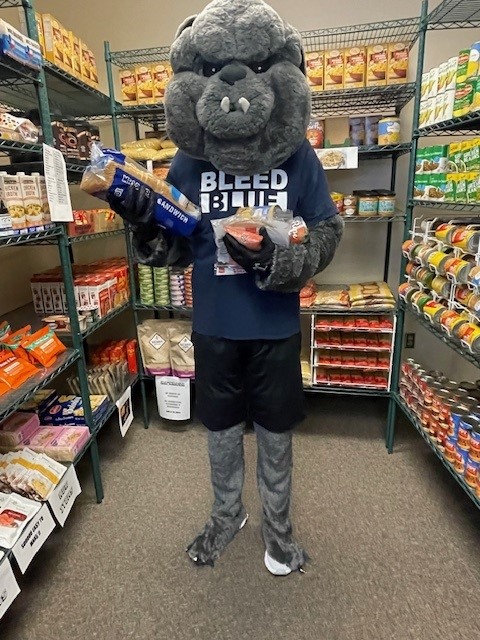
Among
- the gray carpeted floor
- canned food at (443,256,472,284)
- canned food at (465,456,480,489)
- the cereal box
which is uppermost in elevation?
the cereal box

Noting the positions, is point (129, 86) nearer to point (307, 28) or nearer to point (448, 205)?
point (307, 28)

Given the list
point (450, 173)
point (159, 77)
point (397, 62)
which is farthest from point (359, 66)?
point (159, 77)

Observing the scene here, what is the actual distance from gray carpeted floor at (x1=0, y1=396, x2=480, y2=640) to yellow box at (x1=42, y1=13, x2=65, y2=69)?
5.74ft

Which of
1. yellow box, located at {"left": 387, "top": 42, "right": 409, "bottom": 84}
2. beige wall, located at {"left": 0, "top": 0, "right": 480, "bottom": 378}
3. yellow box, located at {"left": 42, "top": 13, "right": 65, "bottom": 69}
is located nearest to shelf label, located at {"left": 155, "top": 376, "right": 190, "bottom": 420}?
beige wall, located at {"left": 0, "top": 0, "right": 480, "bottom": 378}

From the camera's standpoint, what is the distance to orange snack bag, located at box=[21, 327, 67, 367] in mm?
1521

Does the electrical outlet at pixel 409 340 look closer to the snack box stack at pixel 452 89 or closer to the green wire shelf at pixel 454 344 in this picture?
the green wire shelf at pixel 454 344

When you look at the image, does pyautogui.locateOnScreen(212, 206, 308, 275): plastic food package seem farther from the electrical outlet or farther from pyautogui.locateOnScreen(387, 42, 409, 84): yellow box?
the electrical outlet

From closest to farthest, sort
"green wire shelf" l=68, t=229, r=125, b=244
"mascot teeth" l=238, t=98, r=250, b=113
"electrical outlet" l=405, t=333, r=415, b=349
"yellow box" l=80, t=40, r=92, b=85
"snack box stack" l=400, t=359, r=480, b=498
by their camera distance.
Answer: "mascot teeth" l=238, t=98, r=250, b=113, "snack box stack" l=400, t=359, r=480, b=498, "green wire shelf" l=68, t=229, r=125, b=244, "yellow box" l=80, t=40, r=92, b=85, "electrical outlet" l=405, t=333, r=415, b=349

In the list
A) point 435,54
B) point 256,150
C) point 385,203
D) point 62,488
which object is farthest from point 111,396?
point 435,54

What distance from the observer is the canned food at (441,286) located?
161cm

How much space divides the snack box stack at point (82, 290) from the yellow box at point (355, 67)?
1.41 meters

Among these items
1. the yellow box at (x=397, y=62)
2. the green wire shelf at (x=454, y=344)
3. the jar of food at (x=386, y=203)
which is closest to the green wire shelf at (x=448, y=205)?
the jar of food at (x=386, y=203)

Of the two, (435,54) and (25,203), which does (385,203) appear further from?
(25,203)

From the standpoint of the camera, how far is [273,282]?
114 centimetres
